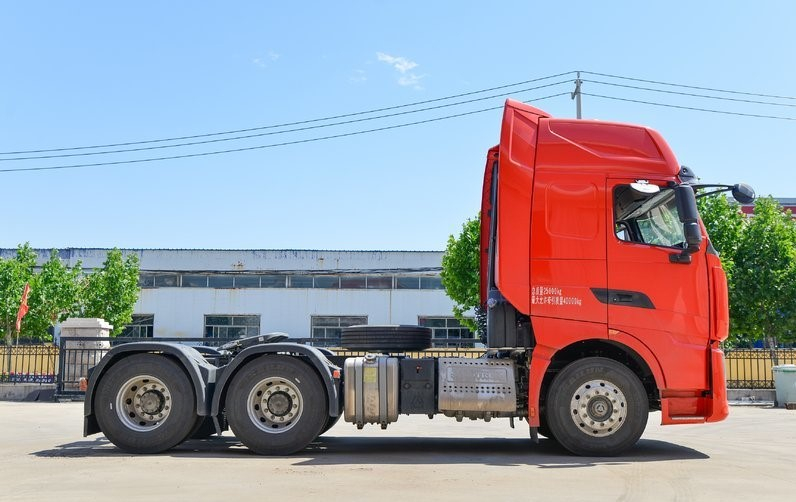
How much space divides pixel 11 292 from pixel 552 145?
37.2m

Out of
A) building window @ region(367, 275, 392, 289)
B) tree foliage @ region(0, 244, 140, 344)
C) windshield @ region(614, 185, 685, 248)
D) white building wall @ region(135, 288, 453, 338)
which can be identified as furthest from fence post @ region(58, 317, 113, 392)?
building window @ region(367, 275, 392, 289)

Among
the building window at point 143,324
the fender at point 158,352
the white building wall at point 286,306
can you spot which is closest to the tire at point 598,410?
the fender at point 158,352

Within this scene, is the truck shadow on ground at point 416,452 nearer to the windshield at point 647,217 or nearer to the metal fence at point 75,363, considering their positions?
the windshield at point 647,217

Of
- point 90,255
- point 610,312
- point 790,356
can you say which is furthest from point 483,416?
point 90,255

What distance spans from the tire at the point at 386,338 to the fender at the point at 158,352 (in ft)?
5.87

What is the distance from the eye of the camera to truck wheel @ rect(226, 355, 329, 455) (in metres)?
8.59

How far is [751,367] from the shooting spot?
2044 centimetres

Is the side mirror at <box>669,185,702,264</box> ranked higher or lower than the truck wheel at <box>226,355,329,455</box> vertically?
higher

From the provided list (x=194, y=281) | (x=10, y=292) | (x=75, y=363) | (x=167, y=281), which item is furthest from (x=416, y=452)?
(x=167, y=281)

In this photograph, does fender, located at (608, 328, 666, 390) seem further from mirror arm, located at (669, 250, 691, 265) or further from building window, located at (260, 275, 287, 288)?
building window, located at (260, 275, 287, 288)

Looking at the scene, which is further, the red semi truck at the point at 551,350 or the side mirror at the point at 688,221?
the red semi truck at the point at 551,350

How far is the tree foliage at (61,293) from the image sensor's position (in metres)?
39.0

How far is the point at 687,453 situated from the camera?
9102mm

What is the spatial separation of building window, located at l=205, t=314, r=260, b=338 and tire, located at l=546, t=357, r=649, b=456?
126 ft
